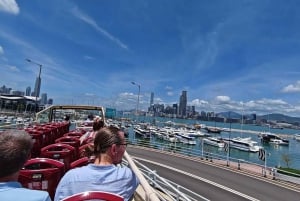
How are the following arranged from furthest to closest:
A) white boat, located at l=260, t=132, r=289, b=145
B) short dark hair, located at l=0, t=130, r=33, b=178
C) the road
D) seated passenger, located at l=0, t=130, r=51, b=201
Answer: white boat, located at l=260, t=132, r=289, b=145, the road, short dark hair, located at l=0, t=130, r=33, b=178, seated passenger, located at l=0, t=130, r=51, b=201

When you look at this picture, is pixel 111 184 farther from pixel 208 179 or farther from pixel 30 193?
pixel 208 179

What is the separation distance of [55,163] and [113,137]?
1.14 metres

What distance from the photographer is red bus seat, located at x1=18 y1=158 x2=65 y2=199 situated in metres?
3.22

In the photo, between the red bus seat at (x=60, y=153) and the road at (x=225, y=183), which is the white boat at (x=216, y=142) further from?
the red bus seat at (x=60, y=153)

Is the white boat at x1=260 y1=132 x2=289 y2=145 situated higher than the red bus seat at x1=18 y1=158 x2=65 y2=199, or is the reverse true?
the red bus seat at x1=18 y1=158 x2=65 y2=199

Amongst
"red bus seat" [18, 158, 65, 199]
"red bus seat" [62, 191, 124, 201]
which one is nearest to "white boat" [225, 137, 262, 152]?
"red bus seat" [18, 158, 65, 199]

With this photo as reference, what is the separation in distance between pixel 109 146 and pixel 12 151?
1119 millimetres

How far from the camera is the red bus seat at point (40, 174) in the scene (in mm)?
3219

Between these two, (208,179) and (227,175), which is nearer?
(208,179)

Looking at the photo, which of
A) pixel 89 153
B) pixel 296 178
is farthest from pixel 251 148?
pixel 89 153

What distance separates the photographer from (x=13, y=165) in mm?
1832

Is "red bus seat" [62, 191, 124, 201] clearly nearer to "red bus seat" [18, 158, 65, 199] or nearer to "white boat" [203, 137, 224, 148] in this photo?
"red bus seat" [18, 158, 65, 199]

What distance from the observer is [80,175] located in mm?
2496

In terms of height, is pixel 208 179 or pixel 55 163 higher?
pixel 55 163
